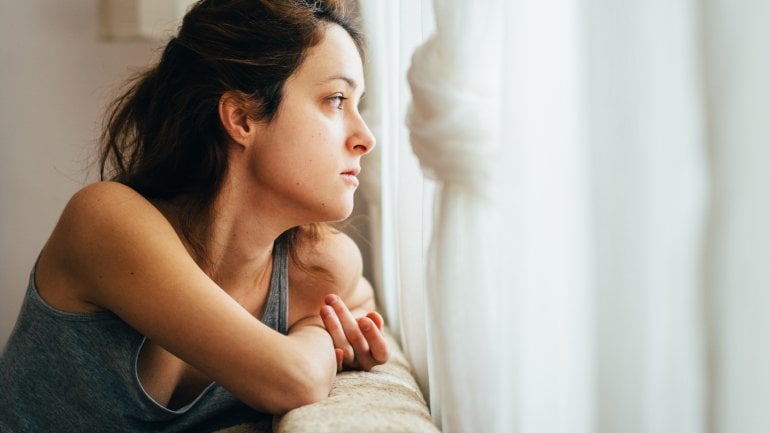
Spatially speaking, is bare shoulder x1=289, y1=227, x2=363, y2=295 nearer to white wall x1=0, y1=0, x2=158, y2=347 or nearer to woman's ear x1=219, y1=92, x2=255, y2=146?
woman's ear x1=219, y1=92, x2=255, y2=146

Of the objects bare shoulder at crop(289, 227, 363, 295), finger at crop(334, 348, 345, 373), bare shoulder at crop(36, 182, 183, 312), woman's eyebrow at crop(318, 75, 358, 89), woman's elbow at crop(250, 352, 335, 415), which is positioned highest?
woman's eyebrow at crop(318, 75, 358, 89)

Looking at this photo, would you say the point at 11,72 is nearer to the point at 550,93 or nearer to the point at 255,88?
the point at 255,88

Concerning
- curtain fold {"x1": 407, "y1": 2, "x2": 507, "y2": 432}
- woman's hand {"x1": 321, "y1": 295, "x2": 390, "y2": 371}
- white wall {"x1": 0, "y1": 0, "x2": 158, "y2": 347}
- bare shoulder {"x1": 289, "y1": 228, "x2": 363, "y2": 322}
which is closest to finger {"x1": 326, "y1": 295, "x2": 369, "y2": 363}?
woman's hand {"x1": 321, "y1": 295, "x2": 390, "y2": 371}

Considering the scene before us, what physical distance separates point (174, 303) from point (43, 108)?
1.29m

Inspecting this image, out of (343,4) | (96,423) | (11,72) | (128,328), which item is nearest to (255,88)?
(343,4)

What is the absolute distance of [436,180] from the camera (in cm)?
78

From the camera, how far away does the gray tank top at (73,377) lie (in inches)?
38.8

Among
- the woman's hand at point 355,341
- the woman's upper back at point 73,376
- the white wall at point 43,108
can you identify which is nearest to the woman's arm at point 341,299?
the woman's hand at point 355,341

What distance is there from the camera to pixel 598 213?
538 millimetres

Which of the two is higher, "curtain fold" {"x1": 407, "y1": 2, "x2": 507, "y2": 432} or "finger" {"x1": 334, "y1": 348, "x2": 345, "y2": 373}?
"curtain fold" {"x1": 407, "y1": 2, "x2": 507, "y2": 432}

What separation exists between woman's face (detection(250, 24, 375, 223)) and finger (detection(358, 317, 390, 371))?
6.8 inches

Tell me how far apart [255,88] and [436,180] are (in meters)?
0.38

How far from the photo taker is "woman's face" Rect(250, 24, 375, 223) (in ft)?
3.45

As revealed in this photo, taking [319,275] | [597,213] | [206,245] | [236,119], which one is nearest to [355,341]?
[319,275]
